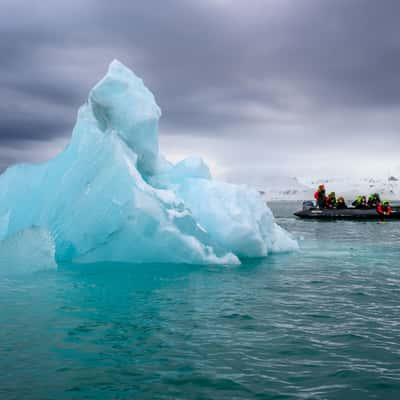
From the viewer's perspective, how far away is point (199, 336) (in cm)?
744

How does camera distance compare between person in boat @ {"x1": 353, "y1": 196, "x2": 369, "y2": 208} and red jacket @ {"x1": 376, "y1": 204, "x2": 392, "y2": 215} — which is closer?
red jacket @ {"x1": 376, "y1": 204, "x2": 392, "y2": 215}

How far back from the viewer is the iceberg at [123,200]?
48.9 ft

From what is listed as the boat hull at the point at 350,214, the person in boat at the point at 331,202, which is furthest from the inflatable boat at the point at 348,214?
the person in boat at the point at 331,202

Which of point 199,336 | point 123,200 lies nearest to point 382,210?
point 123,200

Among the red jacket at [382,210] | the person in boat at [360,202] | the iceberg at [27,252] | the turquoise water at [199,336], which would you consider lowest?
the turquoise water at [199,336]

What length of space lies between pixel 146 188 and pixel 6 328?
7.74 metres

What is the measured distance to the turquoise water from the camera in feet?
18.0

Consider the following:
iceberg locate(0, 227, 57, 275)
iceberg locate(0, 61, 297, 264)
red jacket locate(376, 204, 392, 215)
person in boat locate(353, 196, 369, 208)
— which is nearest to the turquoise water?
iceberg locate(0, 227, 57, 275)

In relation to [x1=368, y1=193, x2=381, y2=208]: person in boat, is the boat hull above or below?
below

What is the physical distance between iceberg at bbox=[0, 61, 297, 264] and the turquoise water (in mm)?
1961

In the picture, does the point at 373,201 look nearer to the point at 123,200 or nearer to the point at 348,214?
the point at 348,214

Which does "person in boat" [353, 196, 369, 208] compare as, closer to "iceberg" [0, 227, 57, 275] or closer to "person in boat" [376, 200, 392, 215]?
"person in boat" [376, 200, 392, 215]

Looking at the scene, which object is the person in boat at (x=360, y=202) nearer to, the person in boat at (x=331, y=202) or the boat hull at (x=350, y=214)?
the boat hull at (x=350, y=214)

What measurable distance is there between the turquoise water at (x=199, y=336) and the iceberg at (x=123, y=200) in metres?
1.96
